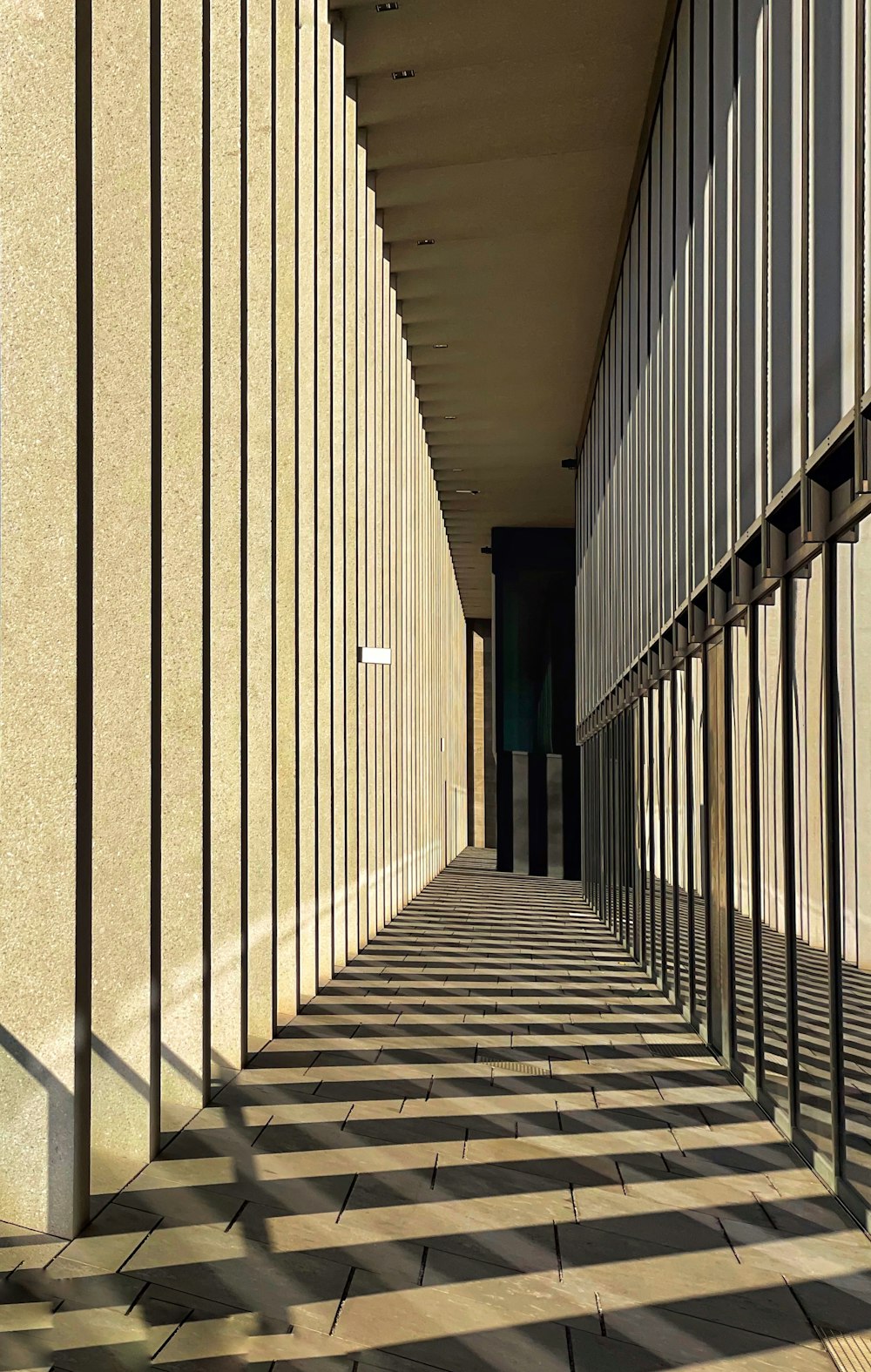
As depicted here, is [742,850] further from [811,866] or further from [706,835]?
[811,866]

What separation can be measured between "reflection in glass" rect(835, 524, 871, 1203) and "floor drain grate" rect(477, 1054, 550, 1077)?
2.50 m

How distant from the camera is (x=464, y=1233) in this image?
462 cm

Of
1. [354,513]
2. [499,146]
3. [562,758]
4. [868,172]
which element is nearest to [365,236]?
[499,146]

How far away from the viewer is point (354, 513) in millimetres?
12453

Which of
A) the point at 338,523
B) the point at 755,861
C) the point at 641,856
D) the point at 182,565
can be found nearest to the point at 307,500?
the point at 338,523

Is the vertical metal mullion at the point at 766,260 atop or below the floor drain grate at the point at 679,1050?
atop

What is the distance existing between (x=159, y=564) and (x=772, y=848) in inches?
155

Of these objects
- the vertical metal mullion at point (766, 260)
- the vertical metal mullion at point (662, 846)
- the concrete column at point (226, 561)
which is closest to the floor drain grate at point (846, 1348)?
the concrete column at point (226, 561)

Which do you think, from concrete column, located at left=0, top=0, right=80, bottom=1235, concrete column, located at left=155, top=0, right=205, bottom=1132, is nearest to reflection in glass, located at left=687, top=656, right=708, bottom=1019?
concrete column, located at left=155, top=0, right=205, bottom=1132

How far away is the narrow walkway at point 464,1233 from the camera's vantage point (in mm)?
3711

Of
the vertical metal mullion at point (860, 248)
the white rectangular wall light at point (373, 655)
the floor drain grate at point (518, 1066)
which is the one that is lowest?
the floor drain grate at point (518, 1066)

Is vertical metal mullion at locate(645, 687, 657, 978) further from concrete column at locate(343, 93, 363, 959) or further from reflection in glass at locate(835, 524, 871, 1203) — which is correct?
reflection in glass at locate(835, 524, 871, 1203)

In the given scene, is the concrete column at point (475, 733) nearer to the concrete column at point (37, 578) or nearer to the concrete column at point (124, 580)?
the concrete column at point (124, 580)

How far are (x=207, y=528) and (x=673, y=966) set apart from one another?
6682mm
